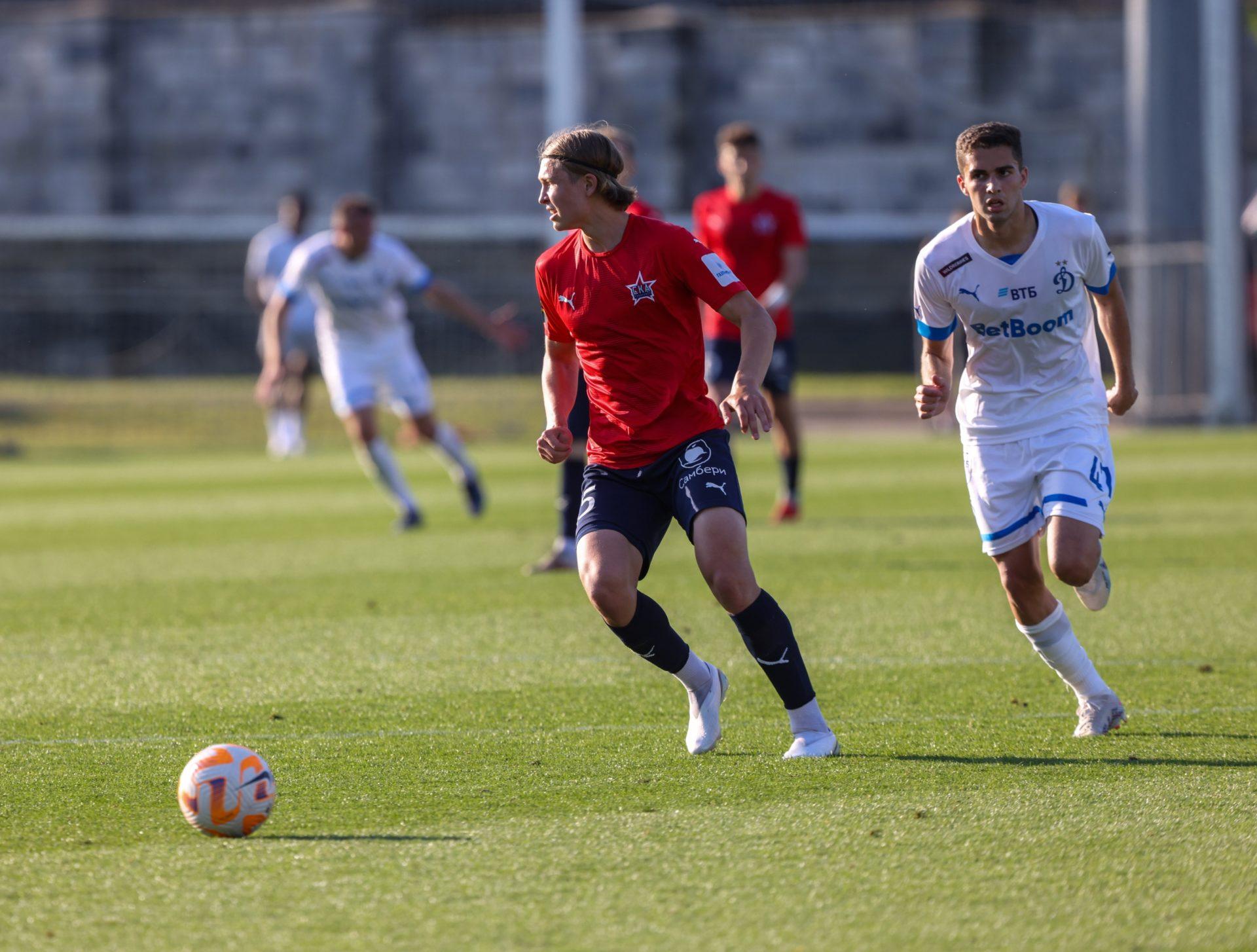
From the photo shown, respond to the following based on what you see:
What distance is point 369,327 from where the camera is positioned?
11.9 meters

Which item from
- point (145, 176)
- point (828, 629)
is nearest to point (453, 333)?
point (145, 176)

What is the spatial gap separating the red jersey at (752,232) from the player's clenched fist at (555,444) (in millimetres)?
6243

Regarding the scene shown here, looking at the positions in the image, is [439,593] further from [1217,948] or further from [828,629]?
[1217,948]

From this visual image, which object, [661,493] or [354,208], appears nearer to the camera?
[661,493]

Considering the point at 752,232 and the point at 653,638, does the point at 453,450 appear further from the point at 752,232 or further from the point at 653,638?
the point at 653,638

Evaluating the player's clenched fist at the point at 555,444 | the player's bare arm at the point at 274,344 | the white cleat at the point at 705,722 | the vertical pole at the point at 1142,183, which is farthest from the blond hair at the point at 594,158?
the vertical pole at the point at 1142,183

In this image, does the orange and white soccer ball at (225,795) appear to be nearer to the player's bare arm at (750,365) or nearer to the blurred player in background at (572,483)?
the player's bare arm at (750,365)

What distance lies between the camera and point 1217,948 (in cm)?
335

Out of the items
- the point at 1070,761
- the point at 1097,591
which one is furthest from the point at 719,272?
the point at 1070,761

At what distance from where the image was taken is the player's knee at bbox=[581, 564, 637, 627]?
4.94m

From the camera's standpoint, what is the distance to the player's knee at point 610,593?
4938mm

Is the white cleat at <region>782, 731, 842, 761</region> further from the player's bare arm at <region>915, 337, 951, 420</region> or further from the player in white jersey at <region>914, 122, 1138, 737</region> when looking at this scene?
the player's bare arm at <region>915, 337, 951, 420</region>

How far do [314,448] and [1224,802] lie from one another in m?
16.6

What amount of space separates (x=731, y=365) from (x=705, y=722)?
Answer: 615 cm
